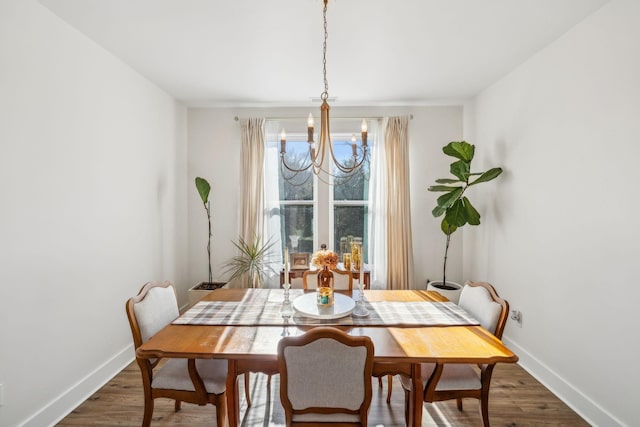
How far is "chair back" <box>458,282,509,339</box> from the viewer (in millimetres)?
1662

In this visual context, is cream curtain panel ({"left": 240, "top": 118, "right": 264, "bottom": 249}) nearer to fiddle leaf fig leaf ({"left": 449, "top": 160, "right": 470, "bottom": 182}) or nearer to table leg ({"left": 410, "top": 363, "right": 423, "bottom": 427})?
fiddle leaf fig leaf ({"left": 449, "top": 160, "right": 470, "bottom": 182})

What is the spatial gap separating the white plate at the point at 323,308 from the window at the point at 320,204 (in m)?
1.74

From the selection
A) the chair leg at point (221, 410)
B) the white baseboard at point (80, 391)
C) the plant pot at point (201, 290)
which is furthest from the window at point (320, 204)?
the chair leg at point (221, 410)

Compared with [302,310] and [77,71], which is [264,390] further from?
[77,71]

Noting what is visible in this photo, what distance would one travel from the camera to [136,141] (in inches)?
109

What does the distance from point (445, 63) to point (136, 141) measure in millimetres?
2855

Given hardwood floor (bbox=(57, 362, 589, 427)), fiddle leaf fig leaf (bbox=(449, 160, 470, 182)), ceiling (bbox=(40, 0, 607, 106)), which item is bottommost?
hardwood floor (bbox=(57, 362, 589, 427))

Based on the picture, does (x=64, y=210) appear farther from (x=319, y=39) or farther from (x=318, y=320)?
(x=319, y=39)

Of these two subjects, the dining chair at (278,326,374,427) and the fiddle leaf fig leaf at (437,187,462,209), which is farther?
the fiddle leaf fig leaf at (437,187,462,209)

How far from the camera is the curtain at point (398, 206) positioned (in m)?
3.53

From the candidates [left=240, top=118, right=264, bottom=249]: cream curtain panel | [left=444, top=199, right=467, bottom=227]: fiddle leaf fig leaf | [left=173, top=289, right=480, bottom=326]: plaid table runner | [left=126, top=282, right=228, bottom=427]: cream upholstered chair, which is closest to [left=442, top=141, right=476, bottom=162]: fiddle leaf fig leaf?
[left=444, top=199, right=467, bottom=227]: fiddle leaf fig leaf

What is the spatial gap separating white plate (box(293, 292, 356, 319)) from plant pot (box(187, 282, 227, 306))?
172cm

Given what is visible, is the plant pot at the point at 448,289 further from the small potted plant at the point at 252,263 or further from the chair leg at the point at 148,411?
the chair leg at the point at 148,411

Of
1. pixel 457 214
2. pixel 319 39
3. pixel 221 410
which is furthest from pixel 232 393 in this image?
pixel 457 214
